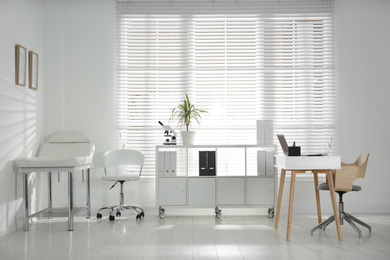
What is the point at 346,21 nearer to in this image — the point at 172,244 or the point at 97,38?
the point at 97,38

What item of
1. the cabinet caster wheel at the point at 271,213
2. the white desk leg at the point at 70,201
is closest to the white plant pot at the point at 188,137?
the cabinet caster wheel at the point at 271,213

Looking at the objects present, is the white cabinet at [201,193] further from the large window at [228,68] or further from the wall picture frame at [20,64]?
the wall picture frame at [20,64]

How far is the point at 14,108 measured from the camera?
485 cm

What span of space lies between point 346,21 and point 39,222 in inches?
181

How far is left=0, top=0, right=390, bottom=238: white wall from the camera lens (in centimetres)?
577

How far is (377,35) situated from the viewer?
5855 millimetres

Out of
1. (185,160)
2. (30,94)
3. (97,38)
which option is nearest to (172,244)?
(185,160)

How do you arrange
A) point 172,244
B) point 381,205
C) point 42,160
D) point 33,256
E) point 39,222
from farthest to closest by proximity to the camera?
point 381,205, point 39,222, point 42,160, point 172,244, point 33,256

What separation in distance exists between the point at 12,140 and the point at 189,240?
220 cm

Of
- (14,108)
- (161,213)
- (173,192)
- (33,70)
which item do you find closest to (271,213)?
(173,192)

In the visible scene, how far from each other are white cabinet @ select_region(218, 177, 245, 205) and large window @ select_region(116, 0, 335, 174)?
626 mm

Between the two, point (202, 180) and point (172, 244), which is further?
point (202, 180)

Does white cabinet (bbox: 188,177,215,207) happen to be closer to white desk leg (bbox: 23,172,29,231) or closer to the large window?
the large window

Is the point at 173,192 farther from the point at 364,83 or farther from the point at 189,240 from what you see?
the point at 364,83
